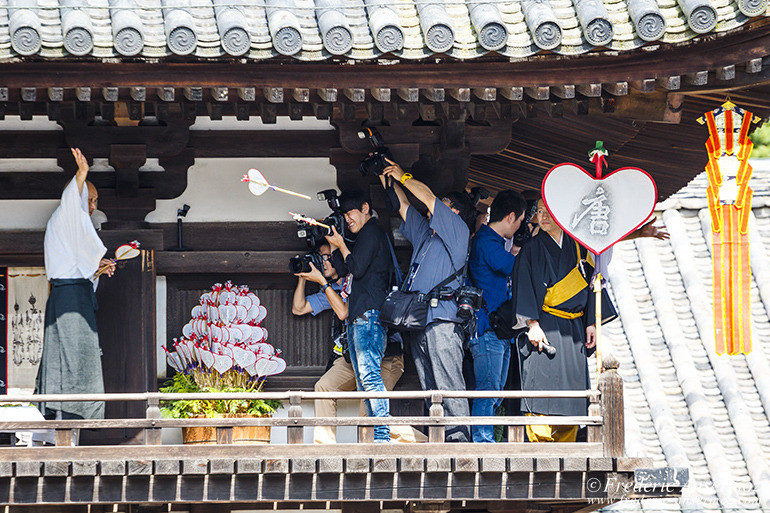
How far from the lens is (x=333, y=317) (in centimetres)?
957

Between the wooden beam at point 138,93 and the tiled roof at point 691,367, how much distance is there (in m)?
7.13

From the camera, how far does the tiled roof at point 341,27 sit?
7781 millimetres

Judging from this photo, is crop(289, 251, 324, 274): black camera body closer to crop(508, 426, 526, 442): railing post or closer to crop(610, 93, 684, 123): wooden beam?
crop(508, 426, 526, 442): railing post

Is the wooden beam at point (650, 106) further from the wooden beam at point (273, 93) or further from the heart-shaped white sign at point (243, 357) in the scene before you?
the heart-shaped white sign at point (243, 357)

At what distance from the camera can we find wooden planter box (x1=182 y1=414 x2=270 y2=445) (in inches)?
352

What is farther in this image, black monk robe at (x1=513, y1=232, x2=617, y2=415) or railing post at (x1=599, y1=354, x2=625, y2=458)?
black monk robe at (x1=513, y1=232, x2=617, y2=415)

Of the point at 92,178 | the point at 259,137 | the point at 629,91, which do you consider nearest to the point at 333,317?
the point at 259,137

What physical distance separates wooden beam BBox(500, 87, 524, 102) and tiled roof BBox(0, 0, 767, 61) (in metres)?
0.30

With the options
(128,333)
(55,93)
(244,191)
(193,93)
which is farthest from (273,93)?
(128,333)

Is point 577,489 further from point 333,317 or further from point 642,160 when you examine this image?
point 642,160

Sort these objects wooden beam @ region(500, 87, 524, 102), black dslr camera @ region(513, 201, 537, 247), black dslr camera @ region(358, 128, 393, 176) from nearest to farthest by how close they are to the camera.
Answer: wooden beam @ region(500, 87, 524, 102) → black dslr camera @ region(358, 128, 393, 176) → black dslr camera @ region(513, 201, 537, 247)

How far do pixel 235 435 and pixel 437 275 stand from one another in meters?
1.82

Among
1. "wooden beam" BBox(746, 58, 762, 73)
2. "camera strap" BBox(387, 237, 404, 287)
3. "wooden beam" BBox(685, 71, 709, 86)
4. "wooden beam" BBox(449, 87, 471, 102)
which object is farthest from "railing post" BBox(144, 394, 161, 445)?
"wooden beam" BBox(746, 58, 762, 73)

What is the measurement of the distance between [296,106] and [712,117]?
9.10ft
